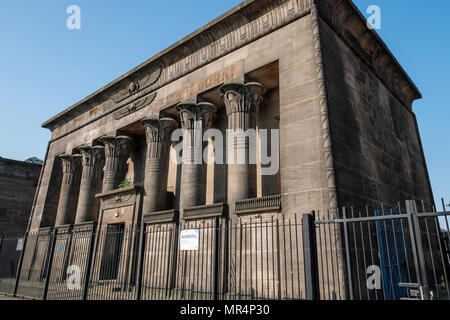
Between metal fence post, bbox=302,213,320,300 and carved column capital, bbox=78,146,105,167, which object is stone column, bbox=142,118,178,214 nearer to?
carved column capital, bbox=78,146,105,167

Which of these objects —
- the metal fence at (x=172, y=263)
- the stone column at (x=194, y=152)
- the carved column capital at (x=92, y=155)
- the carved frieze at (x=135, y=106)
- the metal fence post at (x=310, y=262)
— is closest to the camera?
the metal fence post at (x=310, y=262)

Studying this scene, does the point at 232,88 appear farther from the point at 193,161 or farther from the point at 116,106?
the point at 116,106

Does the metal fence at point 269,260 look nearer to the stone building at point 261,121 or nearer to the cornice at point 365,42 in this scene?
the stone building at point 261,121

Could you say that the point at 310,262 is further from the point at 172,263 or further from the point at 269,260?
the point at 172,263

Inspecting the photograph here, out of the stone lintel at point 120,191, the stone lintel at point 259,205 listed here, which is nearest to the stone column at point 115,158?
the stone lintel at point 120,191

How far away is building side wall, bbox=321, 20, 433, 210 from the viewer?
9336 millimetres

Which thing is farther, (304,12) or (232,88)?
(232,88)

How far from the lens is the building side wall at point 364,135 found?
9336mm

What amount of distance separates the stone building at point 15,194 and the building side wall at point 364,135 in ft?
77.2

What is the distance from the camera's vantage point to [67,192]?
19.2m

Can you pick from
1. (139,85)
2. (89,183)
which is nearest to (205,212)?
(139,85)

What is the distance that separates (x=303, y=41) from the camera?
10625mm
